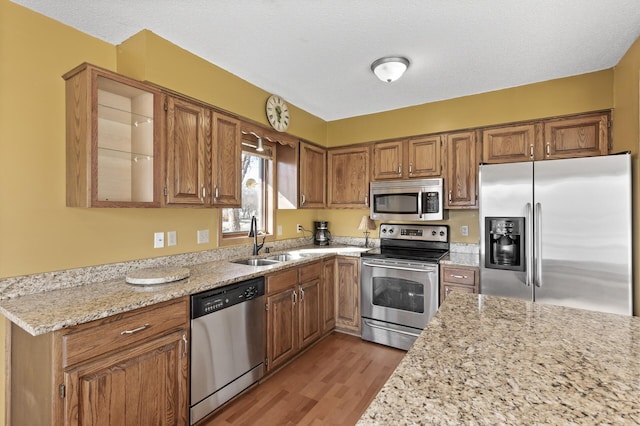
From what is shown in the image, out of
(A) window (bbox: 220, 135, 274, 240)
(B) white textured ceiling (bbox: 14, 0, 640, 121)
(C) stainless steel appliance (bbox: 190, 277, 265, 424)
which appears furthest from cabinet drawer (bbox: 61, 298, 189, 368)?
(B) white textured ceiling (bbox: 14, 0, 640, 121)

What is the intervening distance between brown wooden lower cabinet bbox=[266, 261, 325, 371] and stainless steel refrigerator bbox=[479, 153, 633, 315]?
153 centimetres

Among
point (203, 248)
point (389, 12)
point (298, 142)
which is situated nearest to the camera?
point (389, 12)

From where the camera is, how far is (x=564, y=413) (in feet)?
2.27

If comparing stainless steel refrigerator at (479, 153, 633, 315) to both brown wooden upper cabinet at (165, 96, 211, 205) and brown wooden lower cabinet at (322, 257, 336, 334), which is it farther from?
brown wooden upper cabinet at (165, 96, 211, 205)

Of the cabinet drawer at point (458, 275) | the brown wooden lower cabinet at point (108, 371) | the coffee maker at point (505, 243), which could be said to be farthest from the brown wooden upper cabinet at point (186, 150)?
the coffee maker at point (505, 243)

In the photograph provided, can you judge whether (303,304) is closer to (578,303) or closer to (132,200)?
(132,200)

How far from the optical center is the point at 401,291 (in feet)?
10.0

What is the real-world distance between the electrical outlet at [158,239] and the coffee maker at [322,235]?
2.11 metres

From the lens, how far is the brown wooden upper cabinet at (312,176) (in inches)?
141

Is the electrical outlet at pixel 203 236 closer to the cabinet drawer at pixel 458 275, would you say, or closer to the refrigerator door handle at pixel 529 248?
the cabinet drawer at pixel 458 275

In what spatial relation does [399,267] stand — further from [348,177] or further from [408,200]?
[348,177]

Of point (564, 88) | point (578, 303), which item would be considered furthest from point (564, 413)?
point (564, 88)

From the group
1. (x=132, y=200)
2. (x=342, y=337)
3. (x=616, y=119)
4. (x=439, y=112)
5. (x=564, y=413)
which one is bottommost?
(x=342, y=337)

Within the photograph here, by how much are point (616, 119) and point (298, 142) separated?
288 cm
